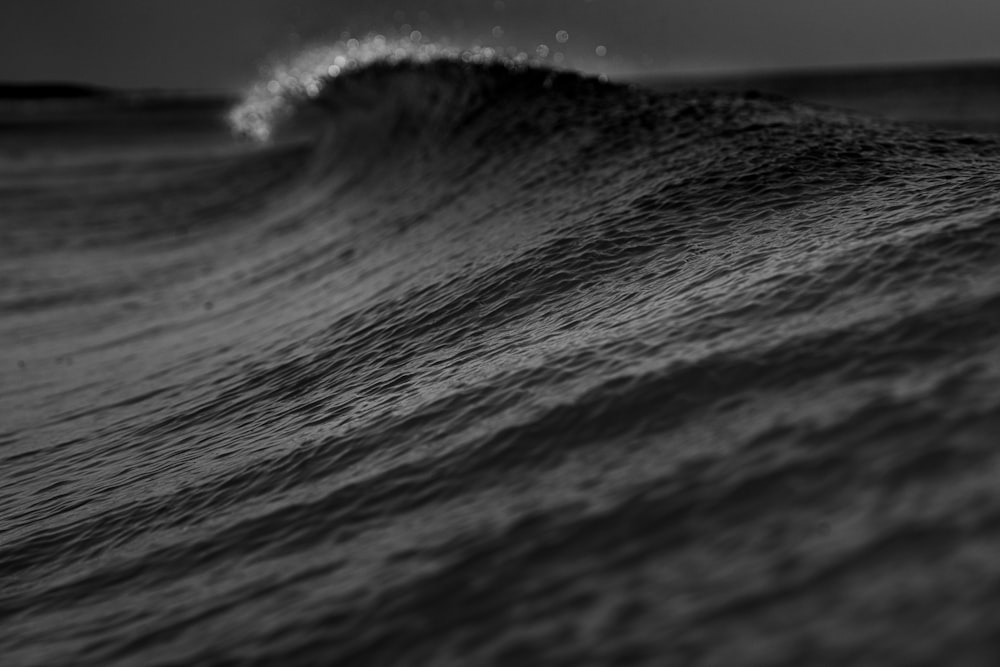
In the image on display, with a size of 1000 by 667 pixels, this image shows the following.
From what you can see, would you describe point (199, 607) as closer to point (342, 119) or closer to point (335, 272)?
point (335, 272)

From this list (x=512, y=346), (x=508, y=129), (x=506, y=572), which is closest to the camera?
(x=506, y=572)

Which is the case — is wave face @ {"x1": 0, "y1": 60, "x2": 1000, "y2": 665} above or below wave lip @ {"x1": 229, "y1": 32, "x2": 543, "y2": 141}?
below

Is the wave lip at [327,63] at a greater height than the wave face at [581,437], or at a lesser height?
greater

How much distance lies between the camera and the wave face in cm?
246

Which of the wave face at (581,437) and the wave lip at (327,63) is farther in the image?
the wave lip at (327,63)

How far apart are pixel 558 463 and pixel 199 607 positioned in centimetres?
134

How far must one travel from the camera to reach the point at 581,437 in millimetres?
3549

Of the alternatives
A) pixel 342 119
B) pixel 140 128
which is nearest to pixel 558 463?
pixel 342 119

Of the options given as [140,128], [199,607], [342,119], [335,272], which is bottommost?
[199,607]

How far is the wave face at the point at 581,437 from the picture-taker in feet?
8.07

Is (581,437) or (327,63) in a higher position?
(327,63)

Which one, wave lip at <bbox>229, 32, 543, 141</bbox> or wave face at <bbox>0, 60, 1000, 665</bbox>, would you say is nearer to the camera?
wave face at <bbox>0, 60, 1000, 665</bbox>

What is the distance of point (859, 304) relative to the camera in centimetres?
384

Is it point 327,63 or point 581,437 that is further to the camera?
point 327,63
